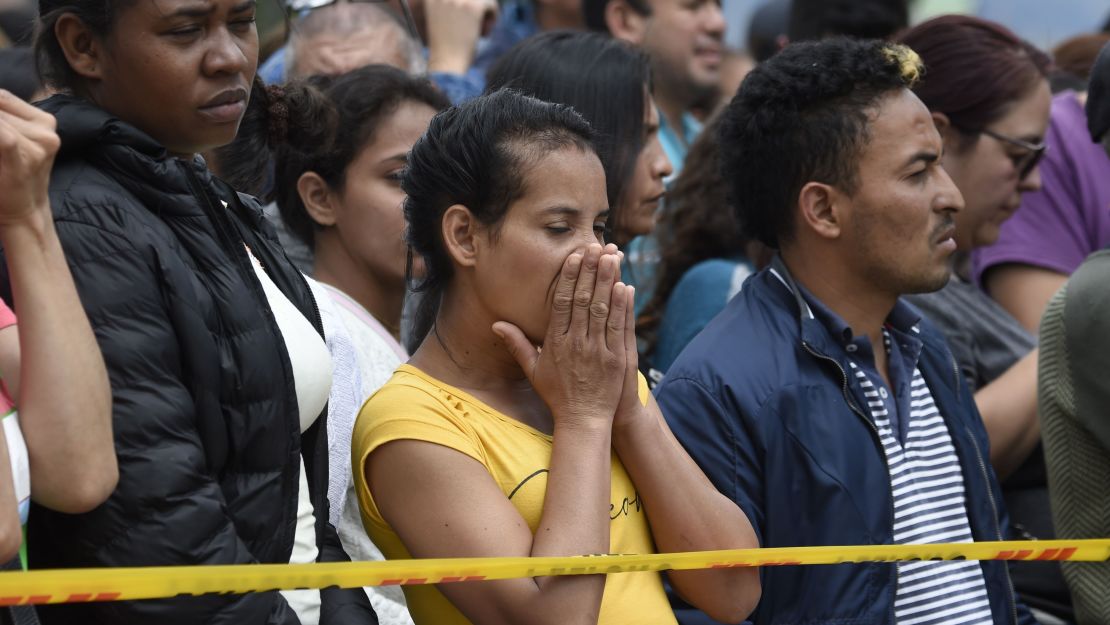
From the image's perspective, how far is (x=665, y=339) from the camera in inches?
177

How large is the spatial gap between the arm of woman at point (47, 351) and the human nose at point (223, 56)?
464 millimetres

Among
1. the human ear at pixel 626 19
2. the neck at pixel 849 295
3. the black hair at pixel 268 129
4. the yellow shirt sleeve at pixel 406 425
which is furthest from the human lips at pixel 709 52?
the yellow shirt sleeve at pixel 406 425

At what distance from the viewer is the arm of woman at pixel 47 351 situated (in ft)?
6.75

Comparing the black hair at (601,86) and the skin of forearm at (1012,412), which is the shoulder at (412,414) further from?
the skin of forearm at (1012,412)

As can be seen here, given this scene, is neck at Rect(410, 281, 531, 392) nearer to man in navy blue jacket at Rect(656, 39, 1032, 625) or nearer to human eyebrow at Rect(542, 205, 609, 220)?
human eyebrow at Rect(542, 205, 609, 220)

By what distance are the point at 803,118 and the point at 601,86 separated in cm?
89

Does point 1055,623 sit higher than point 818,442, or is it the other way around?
point 818,442

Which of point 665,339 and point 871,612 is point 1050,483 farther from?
point 665,339

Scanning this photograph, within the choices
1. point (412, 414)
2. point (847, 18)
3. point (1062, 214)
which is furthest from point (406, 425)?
point (847, 18)

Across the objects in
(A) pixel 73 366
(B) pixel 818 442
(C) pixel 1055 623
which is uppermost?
(A) pixel 73 366

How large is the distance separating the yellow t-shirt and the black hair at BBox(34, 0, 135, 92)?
0.80 metres

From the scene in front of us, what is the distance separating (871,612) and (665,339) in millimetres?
1638

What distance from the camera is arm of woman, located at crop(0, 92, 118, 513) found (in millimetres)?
2059

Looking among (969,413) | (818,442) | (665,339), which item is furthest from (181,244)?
(665,339)
